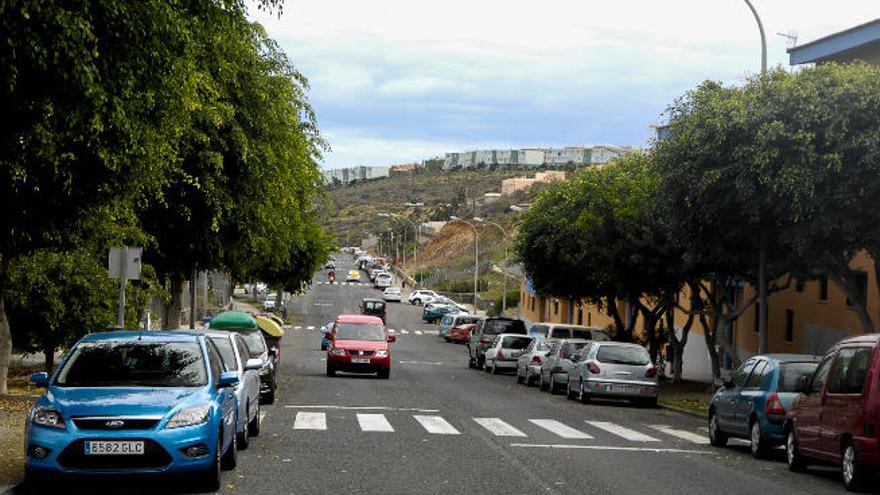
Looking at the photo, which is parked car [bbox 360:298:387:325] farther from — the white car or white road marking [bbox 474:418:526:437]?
white road marking [bbox 474:418:526:437]

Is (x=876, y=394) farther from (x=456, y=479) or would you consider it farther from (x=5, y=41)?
(x=5, y=41)

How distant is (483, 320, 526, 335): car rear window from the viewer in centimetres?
5028

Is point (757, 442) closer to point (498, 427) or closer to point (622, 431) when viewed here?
point (622, 431)

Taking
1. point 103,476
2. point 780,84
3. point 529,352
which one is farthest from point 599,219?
point 103,476

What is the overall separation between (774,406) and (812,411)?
2246 mm

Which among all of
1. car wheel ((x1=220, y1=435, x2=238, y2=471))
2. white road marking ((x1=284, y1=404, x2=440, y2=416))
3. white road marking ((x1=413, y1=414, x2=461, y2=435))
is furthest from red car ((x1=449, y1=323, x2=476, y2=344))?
car wheel ((x1=220, y1=435, x2=238, y2=471))

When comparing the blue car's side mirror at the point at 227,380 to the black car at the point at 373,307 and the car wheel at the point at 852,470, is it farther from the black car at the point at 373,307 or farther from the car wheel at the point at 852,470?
the black car at the point at 373,307

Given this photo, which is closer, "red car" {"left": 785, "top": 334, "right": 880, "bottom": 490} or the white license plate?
the white license plate

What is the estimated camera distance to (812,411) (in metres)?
16.8

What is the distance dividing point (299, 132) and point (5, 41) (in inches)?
Result: 827

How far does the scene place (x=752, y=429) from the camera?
64.4 feet

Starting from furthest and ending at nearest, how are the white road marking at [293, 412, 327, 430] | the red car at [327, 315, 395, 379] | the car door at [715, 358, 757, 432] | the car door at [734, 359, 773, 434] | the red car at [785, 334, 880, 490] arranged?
the red car at [327, 315, 395, 379], the white road marking at [293, 412, 327, 430], the car door at [715, 358, 757, 432], the car door at [734, 359, 773, 434], the red car at [785, 334, 880, 490]

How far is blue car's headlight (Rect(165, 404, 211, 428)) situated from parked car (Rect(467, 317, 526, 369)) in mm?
36456

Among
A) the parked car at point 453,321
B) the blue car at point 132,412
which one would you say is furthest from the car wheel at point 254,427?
the parked car at point 453,321
